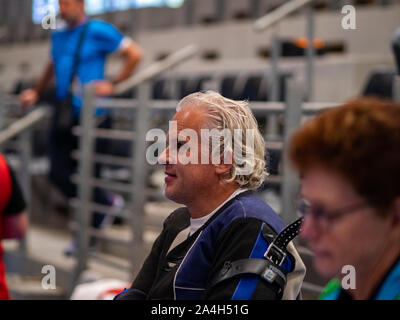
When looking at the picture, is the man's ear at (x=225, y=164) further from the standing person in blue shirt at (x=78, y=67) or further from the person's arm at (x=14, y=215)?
the standing person in blue shirt at (x=78, y=67)

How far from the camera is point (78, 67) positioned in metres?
3.14

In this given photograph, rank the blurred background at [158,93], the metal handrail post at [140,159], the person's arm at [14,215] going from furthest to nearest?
the metal handrail post at [140,159]
the blurred background at [158,93]
the person's arm at [14,215]

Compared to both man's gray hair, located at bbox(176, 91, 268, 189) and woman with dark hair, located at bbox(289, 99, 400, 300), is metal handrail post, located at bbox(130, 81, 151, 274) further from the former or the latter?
woman with dark hair, located at bbox(289, 99, 400, 300)

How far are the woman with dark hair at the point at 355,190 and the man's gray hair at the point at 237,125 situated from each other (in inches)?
11.0

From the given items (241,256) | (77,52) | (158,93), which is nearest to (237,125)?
(241,256)

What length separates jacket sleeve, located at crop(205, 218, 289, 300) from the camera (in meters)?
0.93

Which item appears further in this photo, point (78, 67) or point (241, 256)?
point (78, 67)

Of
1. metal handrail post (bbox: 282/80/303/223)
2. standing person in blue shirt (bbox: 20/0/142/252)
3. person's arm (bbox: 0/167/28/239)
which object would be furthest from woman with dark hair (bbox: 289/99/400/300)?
standing person in blue shirt (bbox: 20/0/142/252)

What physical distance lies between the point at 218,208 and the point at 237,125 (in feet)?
0.47

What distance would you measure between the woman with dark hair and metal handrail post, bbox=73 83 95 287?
8.13 feet

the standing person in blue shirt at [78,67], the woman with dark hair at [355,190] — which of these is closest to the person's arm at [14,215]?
the woman with dark hair at [355,190]

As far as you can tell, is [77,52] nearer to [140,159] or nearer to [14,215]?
[140,159]

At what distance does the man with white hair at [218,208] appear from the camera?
0.96 meters
